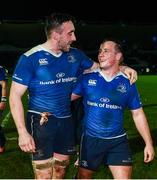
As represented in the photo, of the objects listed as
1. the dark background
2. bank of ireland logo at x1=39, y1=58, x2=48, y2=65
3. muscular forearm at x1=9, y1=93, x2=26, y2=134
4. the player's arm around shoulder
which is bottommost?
the player's arm around shoulder

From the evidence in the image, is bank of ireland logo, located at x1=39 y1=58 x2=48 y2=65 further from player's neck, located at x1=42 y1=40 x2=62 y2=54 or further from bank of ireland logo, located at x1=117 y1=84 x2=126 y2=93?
bank of ireland logo, located at x1=117 y1=84 x2=126 y2=93

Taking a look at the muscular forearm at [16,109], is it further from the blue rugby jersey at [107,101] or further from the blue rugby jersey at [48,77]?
the blue rugby jersey at [107,101]

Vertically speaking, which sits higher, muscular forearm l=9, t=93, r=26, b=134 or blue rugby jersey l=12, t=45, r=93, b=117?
blue rugby jersey l=12, t=45, r=93, b=117

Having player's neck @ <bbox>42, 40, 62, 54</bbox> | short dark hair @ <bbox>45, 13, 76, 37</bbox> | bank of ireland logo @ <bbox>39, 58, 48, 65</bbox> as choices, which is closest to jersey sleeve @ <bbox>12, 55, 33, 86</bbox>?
bank of ireland logo @ <bbox>39, 58, 48, 65</bbox>

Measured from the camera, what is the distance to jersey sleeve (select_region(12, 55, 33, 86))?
228 inches

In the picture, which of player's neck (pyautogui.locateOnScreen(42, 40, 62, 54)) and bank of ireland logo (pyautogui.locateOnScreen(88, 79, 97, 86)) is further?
bank of ireland logo (pyautogui.locateOnScreen(88, 79, 97, 86))

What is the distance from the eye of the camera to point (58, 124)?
6.15 m

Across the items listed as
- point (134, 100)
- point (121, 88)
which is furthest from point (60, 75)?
point (134, 100)

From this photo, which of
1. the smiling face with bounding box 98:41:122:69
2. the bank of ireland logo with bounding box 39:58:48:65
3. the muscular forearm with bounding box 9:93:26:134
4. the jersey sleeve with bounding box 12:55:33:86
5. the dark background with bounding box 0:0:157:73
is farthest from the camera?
the dark background with bounding box 0:0:157:73

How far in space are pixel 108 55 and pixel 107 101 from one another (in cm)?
58

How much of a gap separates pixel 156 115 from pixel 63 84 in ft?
40.2

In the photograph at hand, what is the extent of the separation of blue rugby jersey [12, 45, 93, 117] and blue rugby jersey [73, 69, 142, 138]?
0.89 ft

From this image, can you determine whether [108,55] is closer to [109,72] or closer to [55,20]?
[109,72]

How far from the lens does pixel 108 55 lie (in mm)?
6137
